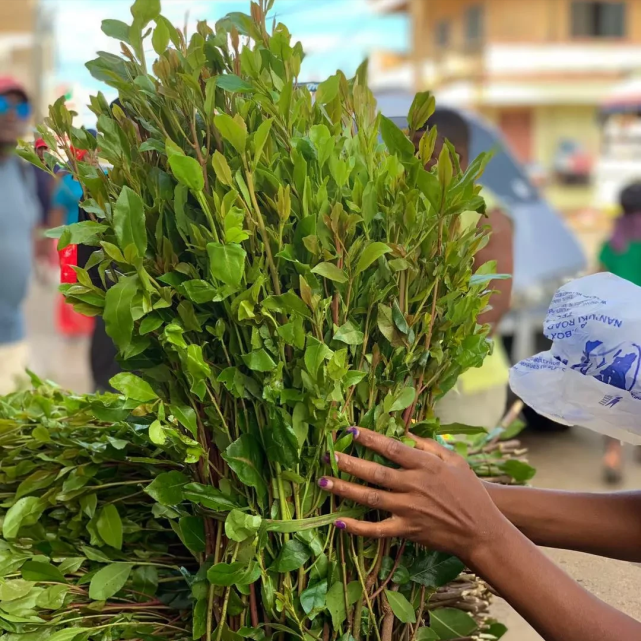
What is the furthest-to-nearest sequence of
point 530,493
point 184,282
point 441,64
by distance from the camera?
point 441,64 → point 530,493 → point 184,282

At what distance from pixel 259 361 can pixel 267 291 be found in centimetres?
9

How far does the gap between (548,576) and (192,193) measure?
0.65 metres

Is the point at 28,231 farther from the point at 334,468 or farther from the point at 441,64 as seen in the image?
the point at 441,64

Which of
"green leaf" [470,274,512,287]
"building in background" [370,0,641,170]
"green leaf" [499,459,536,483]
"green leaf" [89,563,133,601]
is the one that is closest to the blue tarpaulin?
"green leaf" [499,459,536,483]

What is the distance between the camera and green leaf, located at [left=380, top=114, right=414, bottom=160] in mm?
1141

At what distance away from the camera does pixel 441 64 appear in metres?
23.7

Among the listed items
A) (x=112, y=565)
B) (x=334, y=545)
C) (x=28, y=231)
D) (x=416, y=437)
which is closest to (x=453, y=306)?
(x=416, y=437)

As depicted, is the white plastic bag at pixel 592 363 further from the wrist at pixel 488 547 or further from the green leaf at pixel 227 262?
the green leaf at pixel 227 262

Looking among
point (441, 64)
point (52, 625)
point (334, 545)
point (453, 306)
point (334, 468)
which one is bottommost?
point (52, 625)

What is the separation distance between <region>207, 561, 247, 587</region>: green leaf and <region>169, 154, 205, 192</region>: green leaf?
0.45 metres

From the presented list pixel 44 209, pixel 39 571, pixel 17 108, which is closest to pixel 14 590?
pixel 39 571

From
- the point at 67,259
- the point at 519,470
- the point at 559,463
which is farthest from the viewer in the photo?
the point at 559,463

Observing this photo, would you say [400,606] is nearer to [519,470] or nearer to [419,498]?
[419,498]

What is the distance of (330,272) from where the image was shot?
1.09 metres
